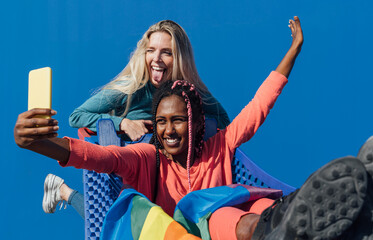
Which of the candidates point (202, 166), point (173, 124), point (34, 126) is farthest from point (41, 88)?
point (202, 166)

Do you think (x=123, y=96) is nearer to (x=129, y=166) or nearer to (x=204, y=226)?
(x=129, y=166)

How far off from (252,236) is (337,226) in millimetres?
211

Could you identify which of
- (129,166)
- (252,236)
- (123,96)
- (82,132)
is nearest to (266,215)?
(252,236)

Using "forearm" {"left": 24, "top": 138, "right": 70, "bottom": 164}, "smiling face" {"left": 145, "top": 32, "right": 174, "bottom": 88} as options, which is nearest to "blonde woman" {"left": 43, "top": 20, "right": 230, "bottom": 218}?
"smiling face" {"left": 145, "top": 32, "right": 174, "bottom": 88}

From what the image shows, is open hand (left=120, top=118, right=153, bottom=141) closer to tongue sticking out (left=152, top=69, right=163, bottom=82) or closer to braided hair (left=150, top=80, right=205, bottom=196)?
braided hair (left=150, top=80, right=205, bottom=196)

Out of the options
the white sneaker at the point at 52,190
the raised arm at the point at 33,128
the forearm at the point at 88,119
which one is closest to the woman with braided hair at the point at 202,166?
the raised arm at the point at 33,128

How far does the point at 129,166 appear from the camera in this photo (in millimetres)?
1308

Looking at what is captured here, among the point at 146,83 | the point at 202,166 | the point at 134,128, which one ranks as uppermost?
the point at 146,83

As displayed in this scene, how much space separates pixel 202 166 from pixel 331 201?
0.69 m

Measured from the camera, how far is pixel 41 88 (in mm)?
1009

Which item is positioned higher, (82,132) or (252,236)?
(82,132)

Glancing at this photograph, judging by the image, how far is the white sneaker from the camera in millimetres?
1955

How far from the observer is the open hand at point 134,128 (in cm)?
154

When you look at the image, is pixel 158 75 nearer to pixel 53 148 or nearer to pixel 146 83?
pixel 146 83
